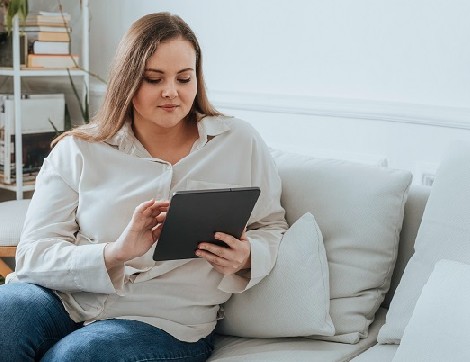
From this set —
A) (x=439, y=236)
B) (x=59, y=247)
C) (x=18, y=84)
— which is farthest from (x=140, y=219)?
(x=18, y=84)

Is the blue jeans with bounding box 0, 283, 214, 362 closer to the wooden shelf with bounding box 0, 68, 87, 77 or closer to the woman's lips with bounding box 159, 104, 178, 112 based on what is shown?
the woman's lips with bounding box 159, 104, 178, 112

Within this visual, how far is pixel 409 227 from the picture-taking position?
1919mm

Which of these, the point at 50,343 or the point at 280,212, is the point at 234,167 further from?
the point at 50,343

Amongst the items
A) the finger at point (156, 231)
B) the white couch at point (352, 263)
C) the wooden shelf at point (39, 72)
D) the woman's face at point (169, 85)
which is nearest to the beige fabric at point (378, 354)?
the white couch at point (352, 263)

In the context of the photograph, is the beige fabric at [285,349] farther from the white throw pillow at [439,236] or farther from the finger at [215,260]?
the finger at [215,260]

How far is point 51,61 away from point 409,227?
1702mm

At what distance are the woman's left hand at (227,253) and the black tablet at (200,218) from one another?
0.04 ft

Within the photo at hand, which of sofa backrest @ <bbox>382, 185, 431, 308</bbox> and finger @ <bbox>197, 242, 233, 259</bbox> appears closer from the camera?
finger @ <bbox>197, 242, 233, 259</bbox>

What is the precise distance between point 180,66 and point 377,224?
1.93 ft

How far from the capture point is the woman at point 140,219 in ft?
5.43

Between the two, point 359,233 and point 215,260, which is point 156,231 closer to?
point 215,260

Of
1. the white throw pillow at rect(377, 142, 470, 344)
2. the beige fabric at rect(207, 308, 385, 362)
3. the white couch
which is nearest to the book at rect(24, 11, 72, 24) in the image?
the white couch

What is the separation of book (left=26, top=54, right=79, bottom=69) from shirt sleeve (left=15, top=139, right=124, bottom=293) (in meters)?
1.23

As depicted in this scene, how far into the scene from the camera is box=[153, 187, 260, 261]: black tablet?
150 centimetres
